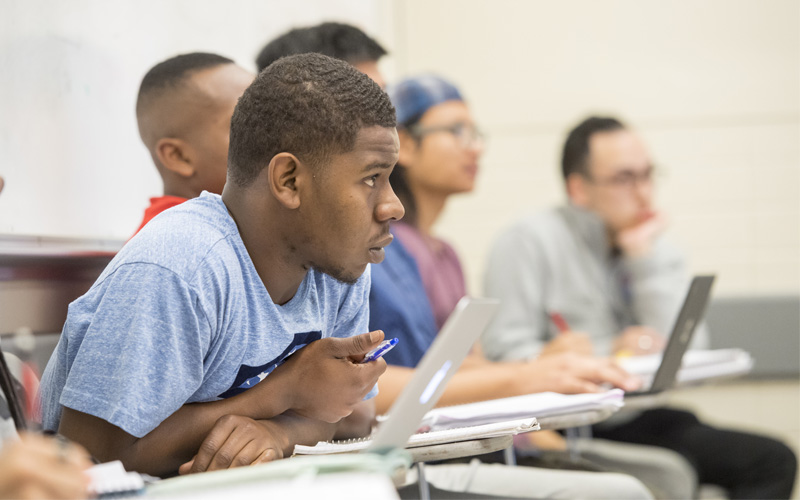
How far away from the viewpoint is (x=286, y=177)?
93 centimetres

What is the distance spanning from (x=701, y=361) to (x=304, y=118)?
1344 mm

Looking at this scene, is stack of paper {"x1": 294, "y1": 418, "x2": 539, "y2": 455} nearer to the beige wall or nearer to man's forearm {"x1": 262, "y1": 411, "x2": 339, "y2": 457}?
man's forearm {"x1": 262, "y1": 411, "x2": 339, "y2": 457}

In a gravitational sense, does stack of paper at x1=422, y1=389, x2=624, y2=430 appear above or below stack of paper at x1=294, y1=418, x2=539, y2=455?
below

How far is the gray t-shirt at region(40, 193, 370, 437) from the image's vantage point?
32.5 inches

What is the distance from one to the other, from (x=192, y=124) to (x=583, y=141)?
186 cm

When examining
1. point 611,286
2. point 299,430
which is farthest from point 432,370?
point 611,286

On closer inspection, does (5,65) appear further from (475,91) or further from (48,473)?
(475,91)

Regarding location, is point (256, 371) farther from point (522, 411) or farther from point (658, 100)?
point (658, 100)

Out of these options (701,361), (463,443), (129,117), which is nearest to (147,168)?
(129,117)

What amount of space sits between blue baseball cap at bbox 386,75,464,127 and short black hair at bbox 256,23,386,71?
435 mm

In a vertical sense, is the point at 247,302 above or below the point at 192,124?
below

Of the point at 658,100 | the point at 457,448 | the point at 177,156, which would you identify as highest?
the point at 177,156

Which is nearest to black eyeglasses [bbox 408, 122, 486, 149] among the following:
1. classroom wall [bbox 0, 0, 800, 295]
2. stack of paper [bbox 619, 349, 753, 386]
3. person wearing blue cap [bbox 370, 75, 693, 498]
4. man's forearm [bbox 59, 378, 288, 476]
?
person wearing blue cap [bbox 370, 75, 693, 498]

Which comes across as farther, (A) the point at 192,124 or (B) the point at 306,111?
(A) the point at 192,124
